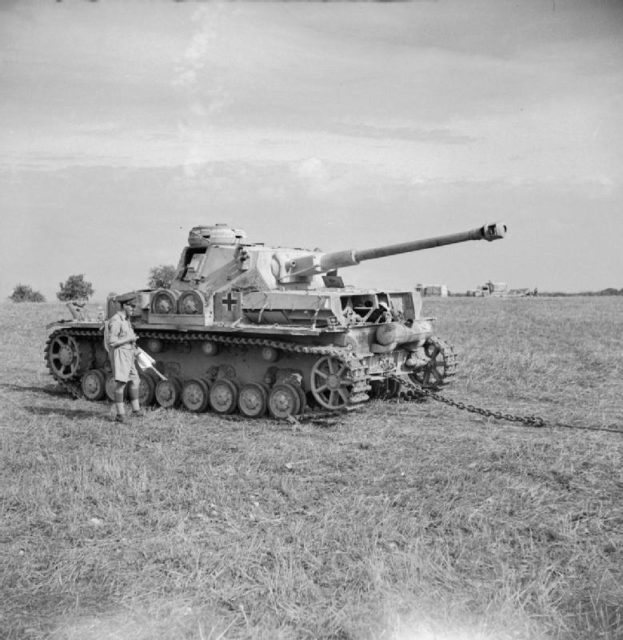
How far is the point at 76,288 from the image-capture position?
206 ft

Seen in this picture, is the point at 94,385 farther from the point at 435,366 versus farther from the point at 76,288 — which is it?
the point at 76,288

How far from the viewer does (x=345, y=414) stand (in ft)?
43.4

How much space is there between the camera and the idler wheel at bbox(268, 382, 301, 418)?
1295cm

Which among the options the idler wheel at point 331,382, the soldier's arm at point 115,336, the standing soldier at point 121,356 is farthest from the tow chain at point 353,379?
the soldier's arm at point 115,336

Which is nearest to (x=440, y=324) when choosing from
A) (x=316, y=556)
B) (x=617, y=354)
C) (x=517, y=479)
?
(x=617, y=354)

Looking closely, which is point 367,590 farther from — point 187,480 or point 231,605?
point 187,480

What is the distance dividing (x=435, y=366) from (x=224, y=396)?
405 cm

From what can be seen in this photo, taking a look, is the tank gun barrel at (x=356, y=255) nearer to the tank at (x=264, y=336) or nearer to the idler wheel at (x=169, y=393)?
the tank at (x=264, y=336)

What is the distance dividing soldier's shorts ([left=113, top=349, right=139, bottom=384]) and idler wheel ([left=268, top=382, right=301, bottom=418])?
2.22 metres

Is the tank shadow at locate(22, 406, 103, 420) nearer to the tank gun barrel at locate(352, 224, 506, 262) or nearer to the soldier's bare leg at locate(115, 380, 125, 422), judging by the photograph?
the soldier's bare leg at locate(115, 380, 125, 422)

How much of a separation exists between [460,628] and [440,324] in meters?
28.5

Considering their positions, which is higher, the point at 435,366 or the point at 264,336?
the point at 264,336

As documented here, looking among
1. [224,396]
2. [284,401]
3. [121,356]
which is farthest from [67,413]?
[284,401]

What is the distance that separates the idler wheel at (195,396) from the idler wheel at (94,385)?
1948 millimetres
